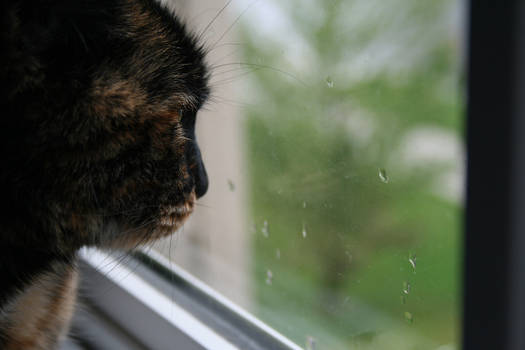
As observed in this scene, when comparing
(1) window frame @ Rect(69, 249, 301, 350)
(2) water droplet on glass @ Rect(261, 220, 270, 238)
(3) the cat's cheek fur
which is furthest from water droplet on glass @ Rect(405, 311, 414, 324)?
(3) the cat's cheek fur

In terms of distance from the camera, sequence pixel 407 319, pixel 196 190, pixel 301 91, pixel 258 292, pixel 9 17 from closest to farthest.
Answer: pixel 9 17, pixel 407 319, pixel 196 190, pixel 301 91, pixel 258 292

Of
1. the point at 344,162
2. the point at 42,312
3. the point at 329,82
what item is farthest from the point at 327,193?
the point at 42,312

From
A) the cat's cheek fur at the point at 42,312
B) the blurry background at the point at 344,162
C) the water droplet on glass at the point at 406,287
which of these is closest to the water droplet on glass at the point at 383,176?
the blurry background at the point at 344,162

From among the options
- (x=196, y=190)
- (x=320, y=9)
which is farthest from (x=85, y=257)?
(x=320, y=9)

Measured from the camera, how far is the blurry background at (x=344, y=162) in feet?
1.99

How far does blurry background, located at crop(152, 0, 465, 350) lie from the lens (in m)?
0.61

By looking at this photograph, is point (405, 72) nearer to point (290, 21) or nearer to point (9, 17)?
point (290, 21)

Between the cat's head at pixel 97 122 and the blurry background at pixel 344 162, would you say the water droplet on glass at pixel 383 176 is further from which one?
the cat's head at pixel 97 122

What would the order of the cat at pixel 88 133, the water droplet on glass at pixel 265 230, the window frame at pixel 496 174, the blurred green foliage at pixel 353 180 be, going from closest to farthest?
the window frame at pixel 496 174
the cat at pixel 88 133
the blurred green foliage at pixel 353 180
the water droplet on glass at pixel 265 230

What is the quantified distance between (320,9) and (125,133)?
1.16 feet

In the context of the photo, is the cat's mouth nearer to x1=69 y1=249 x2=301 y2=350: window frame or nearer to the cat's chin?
the cat's chin

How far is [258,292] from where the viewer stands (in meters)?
1.02

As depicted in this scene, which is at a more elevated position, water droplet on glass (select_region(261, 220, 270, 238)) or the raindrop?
the raindrop

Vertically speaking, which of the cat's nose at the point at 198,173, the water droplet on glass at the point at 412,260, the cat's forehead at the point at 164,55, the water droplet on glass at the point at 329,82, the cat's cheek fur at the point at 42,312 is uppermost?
the water droplet on glass at the point at 329,82
